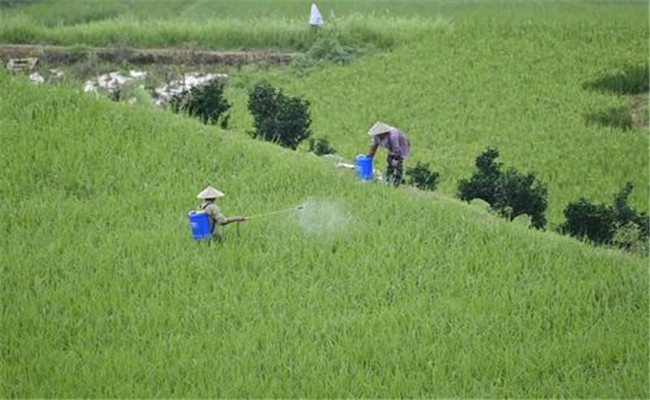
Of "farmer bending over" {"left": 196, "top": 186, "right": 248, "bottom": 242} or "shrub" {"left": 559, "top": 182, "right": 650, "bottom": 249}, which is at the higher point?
"farmer bending over" {"left": 196, "top": 186, "right": 248, "bottom": 242}

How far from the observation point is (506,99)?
51.7ft

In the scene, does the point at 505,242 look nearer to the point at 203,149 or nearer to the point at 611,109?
the point at 203,149

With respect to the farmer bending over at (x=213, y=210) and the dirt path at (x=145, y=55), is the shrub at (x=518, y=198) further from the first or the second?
the dirt path at (x=145, y=55)

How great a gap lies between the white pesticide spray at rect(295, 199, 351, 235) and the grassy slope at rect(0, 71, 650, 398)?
0.07 ft

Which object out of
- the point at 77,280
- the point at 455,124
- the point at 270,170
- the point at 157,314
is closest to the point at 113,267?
the point at 77,280

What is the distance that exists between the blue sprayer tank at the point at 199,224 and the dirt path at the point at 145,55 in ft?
40.4

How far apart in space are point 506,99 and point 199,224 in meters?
9.79

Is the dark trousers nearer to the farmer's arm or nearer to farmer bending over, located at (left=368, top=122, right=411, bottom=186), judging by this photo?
farmer bending over, located at (left=368, top=122, right=411, bottom=186)

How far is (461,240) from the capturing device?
7277 millimetres

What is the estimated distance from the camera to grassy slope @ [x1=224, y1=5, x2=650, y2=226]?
12562 millimetres

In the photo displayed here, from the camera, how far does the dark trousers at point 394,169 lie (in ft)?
28.0

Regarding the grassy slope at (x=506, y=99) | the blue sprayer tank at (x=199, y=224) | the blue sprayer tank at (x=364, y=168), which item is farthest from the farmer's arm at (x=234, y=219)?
the grassy slope at (x=506, y=99)


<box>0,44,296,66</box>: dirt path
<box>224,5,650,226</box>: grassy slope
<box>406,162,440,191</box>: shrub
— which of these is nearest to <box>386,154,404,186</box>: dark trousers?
<box>406,162,440,191</box>: shrub

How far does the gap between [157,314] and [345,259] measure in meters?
1.53
